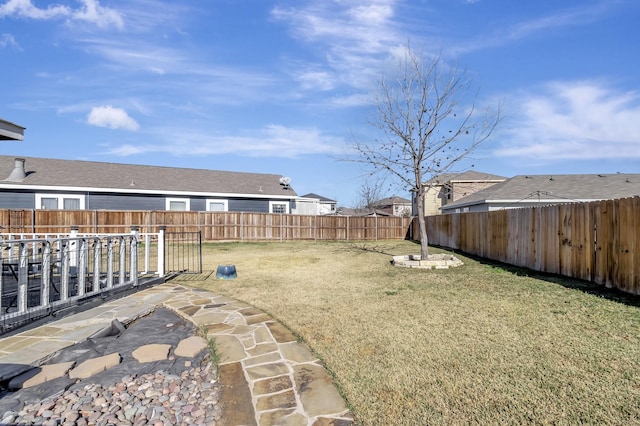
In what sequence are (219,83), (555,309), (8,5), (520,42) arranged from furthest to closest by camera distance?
1. (219,83)
2. (520,42)
3. (8,5)
4. (555,309)

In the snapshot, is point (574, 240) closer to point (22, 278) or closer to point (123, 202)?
point (22, 278)

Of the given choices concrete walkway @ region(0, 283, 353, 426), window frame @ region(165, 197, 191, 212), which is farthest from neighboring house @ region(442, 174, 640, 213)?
concrete walkway @ region(0, 283, 353, 426)

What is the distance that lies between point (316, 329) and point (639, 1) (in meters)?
11.8

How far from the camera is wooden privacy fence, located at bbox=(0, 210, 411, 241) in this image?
15.9 m

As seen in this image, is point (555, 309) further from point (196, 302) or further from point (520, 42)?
point (520, 42)

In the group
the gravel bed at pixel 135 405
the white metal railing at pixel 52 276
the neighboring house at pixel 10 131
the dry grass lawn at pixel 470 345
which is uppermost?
the neighboring house at pixel 10 131

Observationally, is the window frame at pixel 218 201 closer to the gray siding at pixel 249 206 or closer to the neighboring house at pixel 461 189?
the gray siding at pixel 249 206

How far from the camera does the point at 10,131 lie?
14.5 feet

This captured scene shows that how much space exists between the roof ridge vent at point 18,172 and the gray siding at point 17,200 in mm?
745

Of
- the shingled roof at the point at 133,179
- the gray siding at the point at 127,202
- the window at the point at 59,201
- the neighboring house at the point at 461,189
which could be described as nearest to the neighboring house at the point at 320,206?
the neighboring house at the point at 461,189

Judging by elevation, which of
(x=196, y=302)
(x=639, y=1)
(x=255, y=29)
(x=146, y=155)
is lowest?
(x=196, y=302)

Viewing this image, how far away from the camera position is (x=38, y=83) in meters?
12.1

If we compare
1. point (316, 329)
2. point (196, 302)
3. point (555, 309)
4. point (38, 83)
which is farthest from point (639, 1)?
point (38, 83)

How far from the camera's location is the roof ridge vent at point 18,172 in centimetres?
1675
